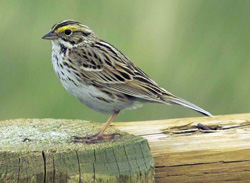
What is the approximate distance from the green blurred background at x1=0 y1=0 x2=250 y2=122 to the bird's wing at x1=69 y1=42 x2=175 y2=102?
204cm

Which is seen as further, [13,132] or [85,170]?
[13,132]

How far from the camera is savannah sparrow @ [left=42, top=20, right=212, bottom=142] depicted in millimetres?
5629

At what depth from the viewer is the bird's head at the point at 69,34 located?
583cm

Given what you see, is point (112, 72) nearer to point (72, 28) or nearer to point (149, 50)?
point (72, 28)

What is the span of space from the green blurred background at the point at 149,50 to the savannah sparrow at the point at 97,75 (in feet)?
6.41

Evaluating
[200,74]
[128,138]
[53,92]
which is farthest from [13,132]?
[200,74]

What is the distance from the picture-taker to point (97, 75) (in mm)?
5711

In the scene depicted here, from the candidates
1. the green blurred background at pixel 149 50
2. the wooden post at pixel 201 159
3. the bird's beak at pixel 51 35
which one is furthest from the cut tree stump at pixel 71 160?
the green blurred background at pixel 149 50

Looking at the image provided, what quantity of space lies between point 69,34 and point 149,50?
7.76ft

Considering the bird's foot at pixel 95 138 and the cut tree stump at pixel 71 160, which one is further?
the bird's foot at pixel 95 138

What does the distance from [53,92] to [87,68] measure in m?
2.24

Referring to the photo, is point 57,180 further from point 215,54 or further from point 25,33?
point 215,54

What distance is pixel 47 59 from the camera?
7.89m

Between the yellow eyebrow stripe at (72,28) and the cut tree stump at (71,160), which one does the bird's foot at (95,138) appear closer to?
the cut tree stump at (71,160)
